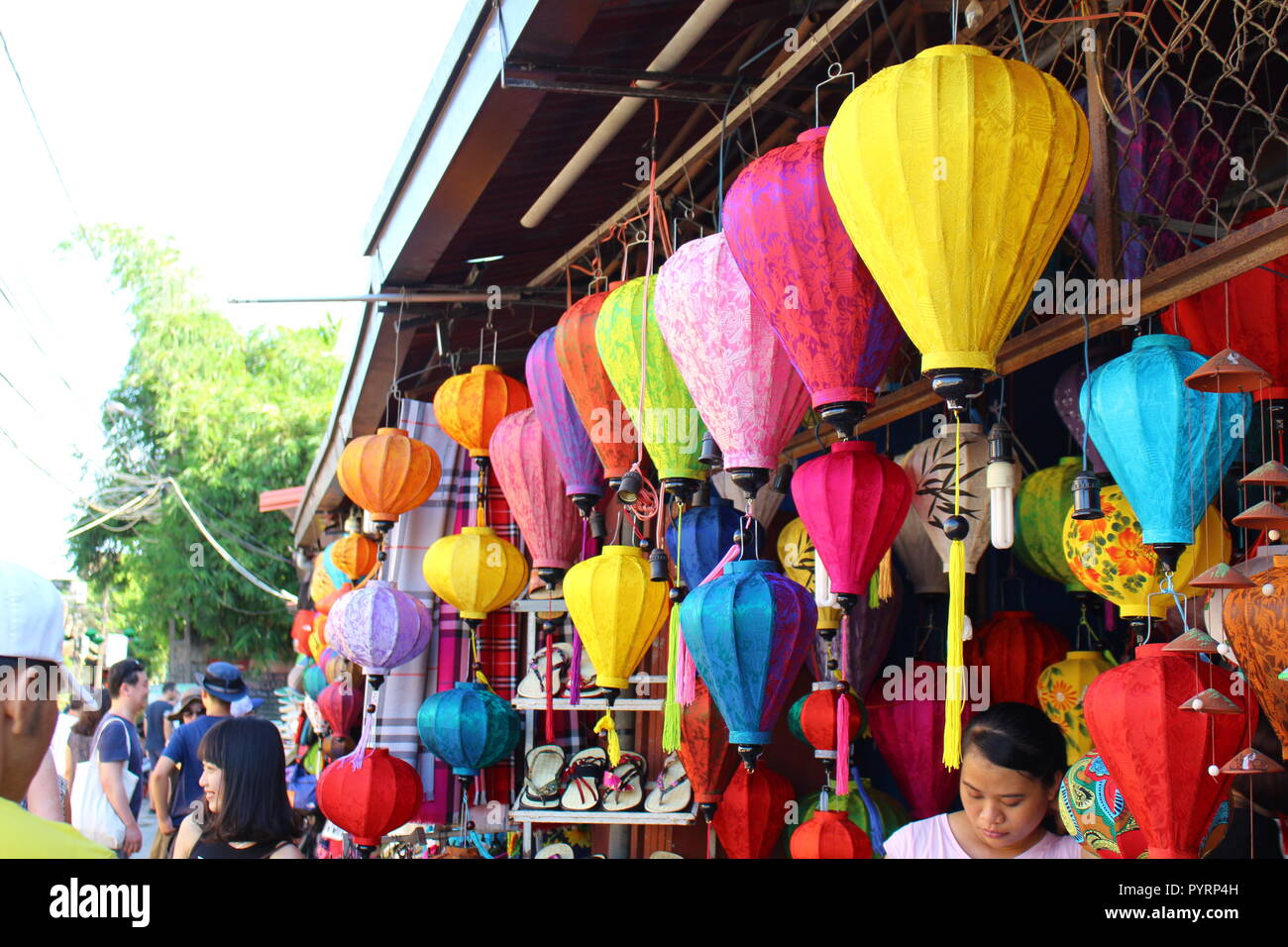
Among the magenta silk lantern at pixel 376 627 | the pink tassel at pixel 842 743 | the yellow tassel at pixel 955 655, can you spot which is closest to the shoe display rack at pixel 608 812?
the magenta silk lantern at pixel 376 627

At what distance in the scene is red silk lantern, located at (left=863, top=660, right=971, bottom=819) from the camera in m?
3.02

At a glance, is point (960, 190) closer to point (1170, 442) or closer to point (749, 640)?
point (1170, 442)

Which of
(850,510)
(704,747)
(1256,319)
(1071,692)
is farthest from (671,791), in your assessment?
(1256,319)

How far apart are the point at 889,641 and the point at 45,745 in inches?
87.3

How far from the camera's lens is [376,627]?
14.0 feet

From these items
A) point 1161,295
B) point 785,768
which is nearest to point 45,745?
point 1161,295

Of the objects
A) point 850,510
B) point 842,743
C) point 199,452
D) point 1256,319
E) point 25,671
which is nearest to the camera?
point 25,671

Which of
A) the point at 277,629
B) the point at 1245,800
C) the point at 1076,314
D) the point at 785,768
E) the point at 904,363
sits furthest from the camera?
the point at 277,629

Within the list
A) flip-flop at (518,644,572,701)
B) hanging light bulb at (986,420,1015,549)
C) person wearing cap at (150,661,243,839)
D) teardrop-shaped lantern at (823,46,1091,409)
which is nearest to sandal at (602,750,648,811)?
flip-flop at (518,644,572,701)

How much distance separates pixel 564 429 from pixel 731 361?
0.95m

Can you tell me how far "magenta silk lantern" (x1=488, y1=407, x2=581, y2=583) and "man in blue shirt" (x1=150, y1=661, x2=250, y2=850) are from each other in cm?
221

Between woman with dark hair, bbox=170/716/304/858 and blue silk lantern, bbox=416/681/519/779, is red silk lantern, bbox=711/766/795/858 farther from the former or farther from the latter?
woman with dark hair, bbox=170/716/304/858

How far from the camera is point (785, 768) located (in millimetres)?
4055
